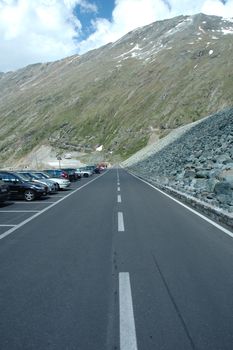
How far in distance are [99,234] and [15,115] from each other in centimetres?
19732

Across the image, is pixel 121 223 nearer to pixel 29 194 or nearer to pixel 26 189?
pixel 29 194

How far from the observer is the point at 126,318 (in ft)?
14.8

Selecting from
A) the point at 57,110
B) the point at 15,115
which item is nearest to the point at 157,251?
the point at 57,110

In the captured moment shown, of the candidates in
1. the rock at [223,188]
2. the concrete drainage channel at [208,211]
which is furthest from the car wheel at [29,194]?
the rock at [223,188]

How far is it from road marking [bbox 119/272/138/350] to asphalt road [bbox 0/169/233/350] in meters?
0.01

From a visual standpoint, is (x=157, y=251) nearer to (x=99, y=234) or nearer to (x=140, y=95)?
(x=99, y=234)

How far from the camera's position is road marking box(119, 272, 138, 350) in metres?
3.93

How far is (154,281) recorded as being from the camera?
19.2 feet

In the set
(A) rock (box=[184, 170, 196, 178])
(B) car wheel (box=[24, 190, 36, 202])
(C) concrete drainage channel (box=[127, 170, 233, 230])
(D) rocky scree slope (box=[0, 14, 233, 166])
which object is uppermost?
(D) rocky scree slope (box=[0, 14, 233, 166])

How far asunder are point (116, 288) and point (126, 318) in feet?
3.43

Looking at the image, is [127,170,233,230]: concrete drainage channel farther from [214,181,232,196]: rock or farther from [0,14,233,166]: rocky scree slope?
[0,14,233,166]: rocky scree slope

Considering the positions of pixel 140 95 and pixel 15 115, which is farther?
pixel 15 115

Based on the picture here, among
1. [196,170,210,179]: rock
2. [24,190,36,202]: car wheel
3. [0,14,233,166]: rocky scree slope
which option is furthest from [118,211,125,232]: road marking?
[0,14,233,166]: rocky scree slope

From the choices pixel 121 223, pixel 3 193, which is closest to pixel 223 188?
pixel 121 223
